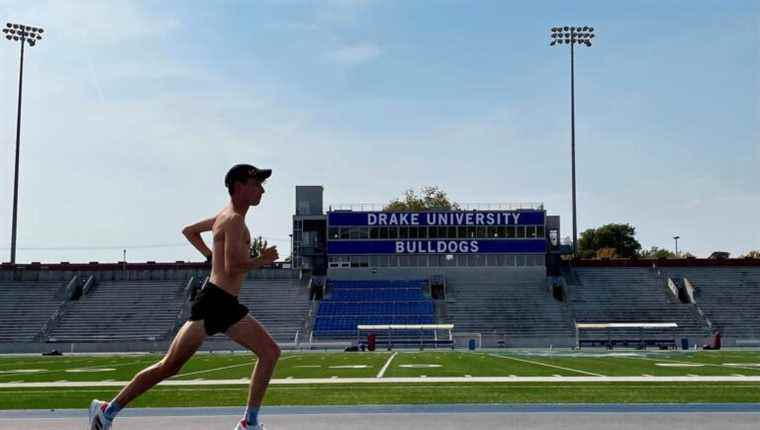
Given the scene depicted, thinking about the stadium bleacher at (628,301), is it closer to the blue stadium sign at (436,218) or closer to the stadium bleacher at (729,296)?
the stadium bleacher at (729,296)

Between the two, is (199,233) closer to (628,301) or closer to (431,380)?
(431,380)

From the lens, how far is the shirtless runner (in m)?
6.56

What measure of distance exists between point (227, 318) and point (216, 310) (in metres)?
0.11

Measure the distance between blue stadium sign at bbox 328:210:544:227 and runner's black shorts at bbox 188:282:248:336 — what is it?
181ft

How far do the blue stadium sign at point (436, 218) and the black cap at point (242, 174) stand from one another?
180 feet

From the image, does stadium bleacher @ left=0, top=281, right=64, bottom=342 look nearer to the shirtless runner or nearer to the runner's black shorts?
the shirtless runner

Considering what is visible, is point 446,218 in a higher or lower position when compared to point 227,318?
higher

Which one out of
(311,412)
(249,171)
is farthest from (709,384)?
(249,171)

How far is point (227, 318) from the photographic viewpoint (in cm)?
661

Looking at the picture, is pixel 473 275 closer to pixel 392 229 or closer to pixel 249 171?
pixel 392 229

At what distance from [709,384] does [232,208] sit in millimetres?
11279

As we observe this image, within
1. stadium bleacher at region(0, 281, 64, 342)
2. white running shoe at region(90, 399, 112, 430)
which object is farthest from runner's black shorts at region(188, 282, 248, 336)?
stadium bleacher at region(0, 281, 64, 342)

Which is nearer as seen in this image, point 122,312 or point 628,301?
point 122,312

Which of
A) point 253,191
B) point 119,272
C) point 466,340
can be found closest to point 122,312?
point 119,272
